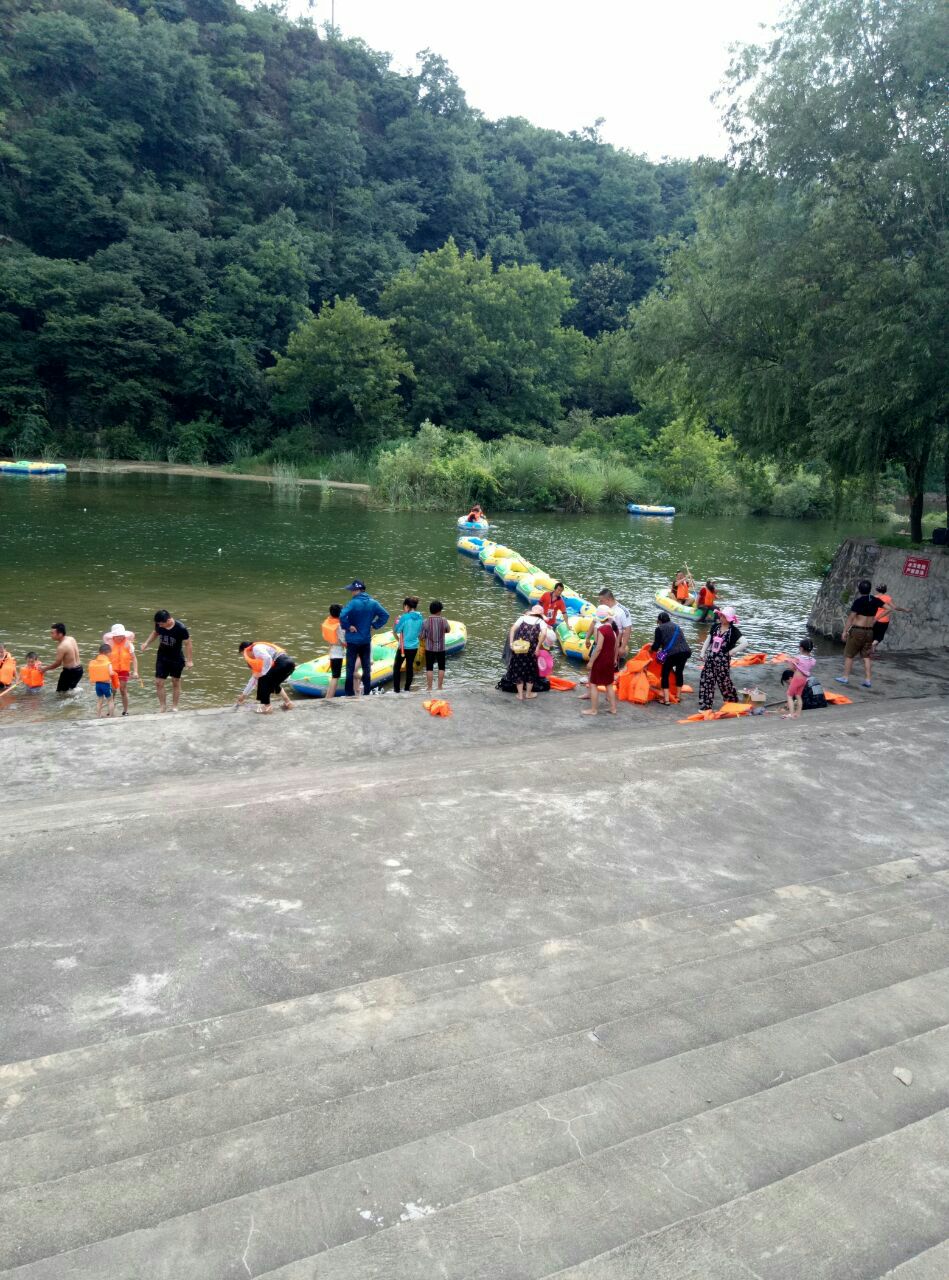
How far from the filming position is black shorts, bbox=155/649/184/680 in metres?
11.5

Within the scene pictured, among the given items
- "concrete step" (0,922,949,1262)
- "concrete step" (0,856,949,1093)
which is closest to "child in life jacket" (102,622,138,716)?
"concrete step" (0,856,949,1093)

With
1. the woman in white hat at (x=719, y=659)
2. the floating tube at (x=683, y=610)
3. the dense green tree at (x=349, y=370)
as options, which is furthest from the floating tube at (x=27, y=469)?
the woman in white hat at (x=719, y=659)

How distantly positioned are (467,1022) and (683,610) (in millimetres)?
17165

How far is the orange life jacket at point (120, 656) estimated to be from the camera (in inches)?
455

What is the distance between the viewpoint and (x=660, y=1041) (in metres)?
3.97

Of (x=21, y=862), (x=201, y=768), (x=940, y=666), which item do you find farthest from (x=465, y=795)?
(x=940, y=666)

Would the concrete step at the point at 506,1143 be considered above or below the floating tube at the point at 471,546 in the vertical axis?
below

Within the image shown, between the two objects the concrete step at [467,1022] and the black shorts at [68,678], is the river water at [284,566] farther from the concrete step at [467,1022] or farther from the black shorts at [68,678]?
the concrete step at [467,1022]

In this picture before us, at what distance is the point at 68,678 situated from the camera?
12562mm

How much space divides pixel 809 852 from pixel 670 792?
1253mm

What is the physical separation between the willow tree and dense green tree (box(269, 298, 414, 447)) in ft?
127

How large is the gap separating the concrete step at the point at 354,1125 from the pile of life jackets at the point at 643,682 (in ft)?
23.1

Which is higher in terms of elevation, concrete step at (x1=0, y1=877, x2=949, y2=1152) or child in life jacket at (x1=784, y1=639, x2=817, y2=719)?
child in life jacket at (x1=784, y1=639, x2=817, y2=719)

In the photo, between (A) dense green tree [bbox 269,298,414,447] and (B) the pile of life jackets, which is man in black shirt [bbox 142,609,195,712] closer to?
(B) the pile of life jackets
